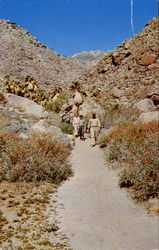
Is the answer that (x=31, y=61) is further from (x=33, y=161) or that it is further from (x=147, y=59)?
(x=33, y=161)

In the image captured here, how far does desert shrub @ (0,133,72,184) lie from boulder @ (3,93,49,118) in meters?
10.7

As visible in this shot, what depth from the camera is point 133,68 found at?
38.0 metres

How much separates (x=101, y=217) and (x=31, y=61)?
72507 mm

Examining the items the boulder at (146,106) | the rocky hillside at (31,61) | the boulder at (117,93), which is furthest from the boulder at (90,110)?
the rocky hillside at (31,61)

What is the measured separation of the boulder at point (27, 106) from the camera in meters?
23.7

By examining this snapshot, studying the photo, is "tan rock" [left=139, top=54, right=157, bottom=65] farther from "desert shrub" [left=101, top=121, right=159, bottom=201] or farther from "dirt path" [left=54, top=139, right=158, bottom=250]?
"dirt path" [left=54, top=139, right=158, bottom=250]

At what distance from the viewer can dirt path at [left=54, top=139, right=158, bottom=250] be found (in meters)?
6.37

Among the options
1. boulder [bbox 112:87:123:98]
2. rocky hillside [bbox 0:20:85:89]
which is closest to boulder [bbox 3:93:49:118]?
boulder [bbox 112:87:123:98]

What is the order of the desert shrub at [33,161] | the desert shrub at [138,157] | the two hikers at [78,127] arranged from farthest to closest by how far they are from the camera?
the two hikers at [78,127] < the desert shrub at [33,161] < the desert shrub at [138,157]

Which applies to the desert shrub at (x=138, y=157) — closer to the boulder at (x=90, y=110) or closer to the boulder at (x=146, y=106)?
the boulder at (x=90, y=110)

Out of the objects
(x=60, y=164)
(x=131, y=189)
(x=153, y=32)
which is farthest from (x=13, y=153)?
(x=153, y=32)

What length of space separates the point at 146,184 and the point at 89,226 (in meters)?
2.47

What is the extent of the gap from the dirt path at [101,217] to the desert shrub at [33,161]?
2.14 feet

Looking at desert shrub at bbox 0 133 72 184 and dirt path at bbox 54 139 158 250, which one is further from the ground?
desert shrub at bbox 0 133 72 184
